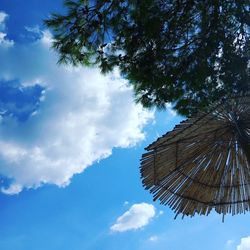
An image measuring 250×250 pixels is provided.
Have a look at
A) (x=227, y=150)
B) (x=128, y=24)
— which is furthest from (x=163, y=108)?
(x=227, y=150)

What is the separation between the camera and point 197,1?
559 cm

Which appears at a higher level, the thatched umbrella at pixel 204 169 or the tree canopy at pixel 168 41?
the tree canopy at pixel 168 41

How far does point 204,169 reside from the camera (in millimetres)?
3266

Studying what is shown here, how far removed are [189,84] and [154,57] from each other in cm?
78

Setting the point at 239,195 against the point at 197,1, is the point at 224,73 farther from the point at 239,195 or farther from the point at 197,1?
the point at 239,195

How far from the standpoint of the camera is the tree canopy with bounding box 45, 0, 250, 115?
5453mm

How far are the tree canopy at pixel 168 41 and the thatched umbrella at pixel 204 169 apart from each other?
2437mm

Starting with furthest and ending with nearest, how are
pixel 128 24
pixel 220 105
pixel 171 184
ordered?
1. pixel 128 24
2. pixel 171 184
3. pixel 220 105

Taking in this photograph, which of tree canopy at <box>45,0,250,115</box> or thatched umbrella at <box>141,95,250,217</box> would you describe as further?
tree canopy at <box>45,0,250,115</box>

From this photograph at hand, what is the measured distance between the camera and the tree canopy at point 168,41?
545cm

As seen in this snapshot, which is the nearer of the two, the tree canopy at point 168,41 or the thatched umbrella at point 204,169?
the thatched umbrella at point 204,169

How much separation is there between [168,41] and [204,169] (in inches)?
118

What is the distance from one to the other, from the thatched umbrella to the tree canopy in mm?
2437

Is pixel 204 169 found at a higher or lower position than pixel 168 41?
lower
